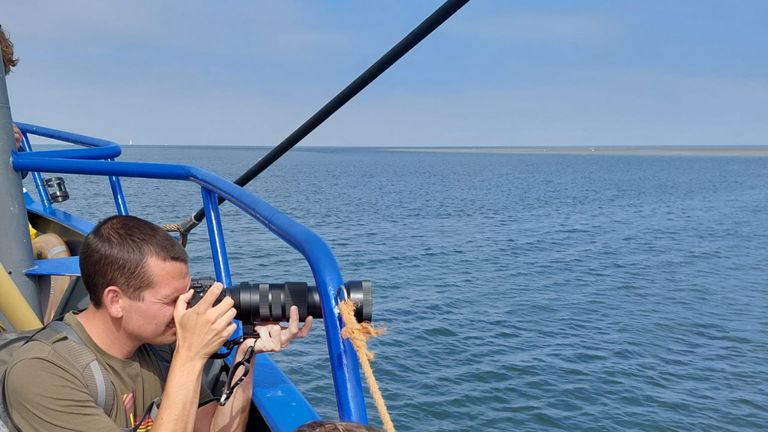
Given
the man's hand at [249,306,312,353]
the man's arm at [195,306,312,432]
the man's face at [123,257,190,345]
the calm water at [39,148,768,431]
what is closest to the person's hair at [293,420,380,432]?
the man's hand at [249,306,312,353]

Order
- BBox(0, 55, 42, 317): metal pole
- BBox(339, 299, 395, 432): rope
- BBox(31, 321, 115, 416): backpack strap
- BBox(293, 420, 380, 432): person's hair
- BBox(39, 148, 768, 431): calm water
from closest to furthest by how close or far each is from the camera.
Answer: BBox(293, 420, 380, 432): person's hair < BBox(339, 299, 395, 432): rope < BBox(31, 321, 115, 416): backpack strap < BBox(0, 55, 42, 317): metal pole < BBox(39, 148, 768, 431): calm water

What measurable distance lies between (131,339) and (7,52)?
2450mm

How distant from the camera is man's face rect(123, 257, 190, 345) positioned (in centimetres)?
187

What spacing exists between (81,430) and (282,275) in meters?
15.5

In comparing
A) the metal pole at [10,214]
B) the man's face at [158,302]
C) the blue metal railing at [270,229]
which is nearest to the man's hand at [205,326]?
the man's face at [158,302]

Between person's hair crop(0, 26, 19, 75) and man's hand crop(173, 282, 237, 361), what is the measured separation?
261 centimetres

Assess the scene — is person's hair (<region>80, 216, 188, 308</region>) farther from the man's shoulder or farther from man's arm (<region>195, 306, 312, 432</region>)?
man's arm (<region>195, 306, 312, 432</region>)

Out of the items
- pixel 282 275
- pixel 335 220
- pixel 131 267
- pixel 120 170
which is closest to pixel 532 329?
pixel 282 275

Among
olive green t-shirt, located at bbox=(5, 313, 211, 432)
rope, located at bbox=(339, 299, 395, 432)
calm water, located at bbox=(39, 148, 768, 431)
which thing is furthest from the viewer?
calm water, located at bbox=(39, 148, 768, 431)

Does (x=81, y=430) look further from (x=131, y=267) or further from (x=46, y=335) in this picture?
(x=131, y=267)

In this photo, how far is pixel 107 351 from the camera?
199 cm

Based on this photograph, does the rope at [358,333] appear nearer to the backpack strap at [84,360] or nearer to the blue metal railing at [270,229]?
the blue metal railing at [270,229]

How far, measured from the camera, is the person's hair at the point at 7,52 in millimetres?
3539

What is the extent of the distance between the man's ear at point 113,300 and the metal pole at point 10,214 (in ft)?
5.84
